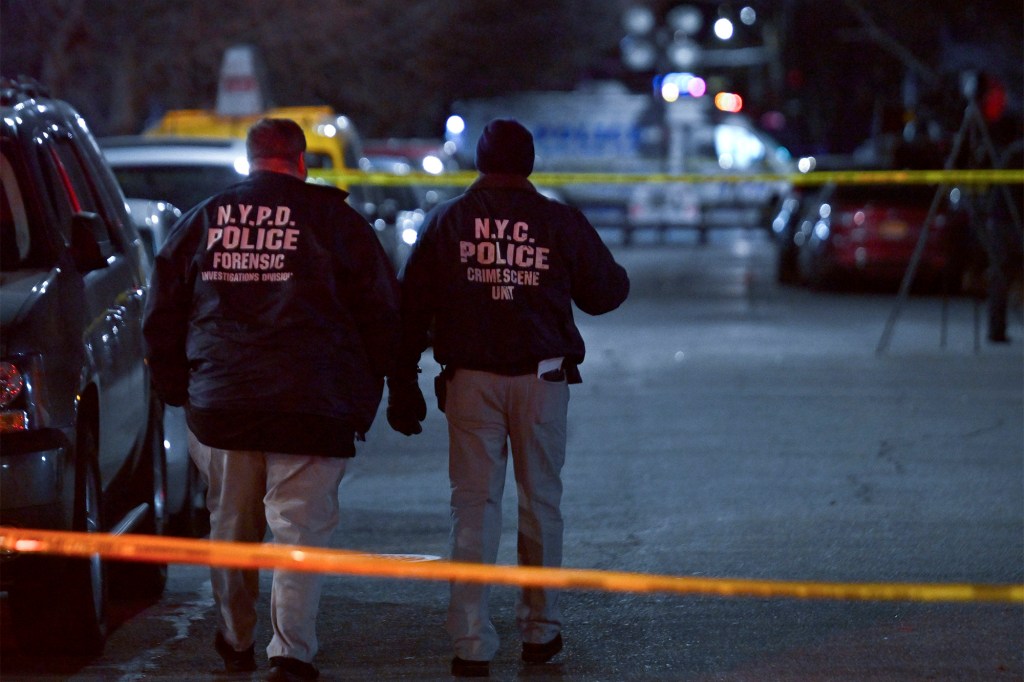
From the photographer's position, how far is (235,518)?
568 centimetres

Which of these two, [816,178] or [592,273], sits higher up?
[816,178]

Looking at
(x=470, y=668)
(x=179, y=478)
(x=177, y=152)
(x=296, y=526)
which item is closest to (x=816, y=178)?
(x=177, y=152)

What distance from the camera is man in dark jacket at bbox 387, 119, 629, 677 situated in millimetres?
5871

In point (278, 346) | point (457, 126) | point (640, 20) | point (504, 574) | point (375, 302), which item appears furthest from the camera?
point (640, 20)

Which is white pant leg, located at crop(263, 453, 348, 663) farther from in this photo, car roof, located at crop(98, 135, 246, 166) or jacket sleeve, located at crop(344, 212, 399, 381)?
car roof, located at crop(98, 135, 246, 166)

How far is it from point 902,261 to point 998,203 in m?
5.83

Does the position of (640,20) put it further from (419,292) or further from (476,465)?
(476,465)

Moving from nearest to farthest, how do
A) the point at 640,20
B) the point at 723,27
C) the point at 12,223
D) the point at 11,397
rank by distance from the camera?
1. the point at 11,397
2. the point at 12,223
3. the point at 640,20
4. the point at 723,27

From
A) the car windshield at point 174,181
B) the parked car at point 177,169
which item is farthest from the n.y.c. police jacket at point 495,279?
the car windshield at point 174,181

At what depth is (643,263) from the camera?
A: 28.4 m

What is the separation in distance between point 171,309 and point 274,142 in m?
0.62

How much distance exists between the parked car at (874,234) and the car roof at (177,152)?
1007 cm

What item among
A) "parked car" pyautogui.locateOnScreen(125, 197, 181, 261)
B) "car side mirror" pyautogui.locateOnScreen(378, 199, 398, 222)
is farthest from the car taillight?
Result: "car side mirror" pyautogui.locateOnScreen(378, 199, 398, 222)

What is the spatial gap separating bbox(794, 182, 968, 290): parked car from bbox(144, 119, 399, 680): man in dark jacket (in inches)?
609
